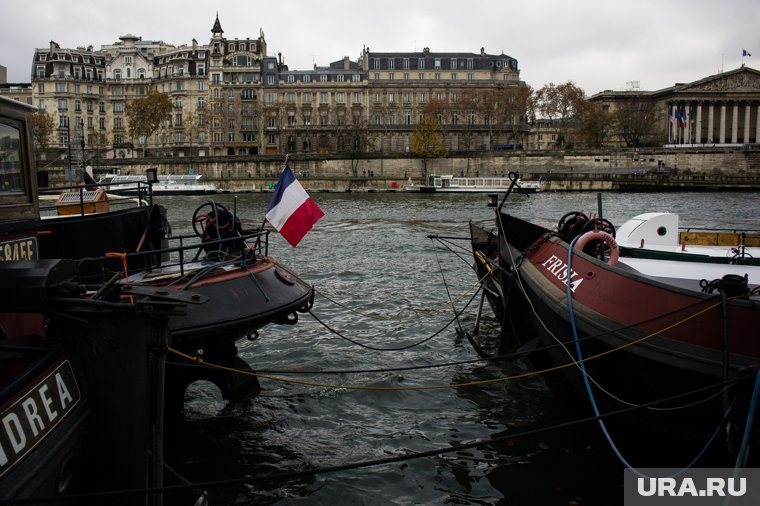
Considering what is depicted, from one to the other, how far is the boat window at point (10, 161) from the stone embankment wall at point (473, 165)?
74.1 m

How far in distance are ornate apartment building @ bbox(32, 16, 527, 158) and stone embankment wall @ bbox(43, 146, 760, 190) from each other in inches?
301

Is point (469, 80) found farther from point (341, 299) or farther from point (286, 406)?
point (286, 406)

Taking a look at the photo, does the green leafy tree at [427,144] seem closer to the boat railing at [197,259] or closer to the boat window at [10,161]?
the boat railing at [197,259]

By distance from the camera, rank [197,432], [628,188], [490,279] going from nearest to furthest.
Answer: [197,432]
[490,279]
[628,188]

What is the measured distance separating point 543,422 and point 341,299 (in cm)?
810

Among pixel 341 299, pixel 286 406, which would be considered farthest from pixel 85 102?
pixel 286 406

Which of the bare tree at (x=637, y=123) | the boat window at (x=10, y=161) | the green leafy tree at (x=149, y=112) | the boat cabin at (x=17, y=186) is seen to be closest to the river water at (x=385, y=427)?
the boat cabin at (x=17, y=186)

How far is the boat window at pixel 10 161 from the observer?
6.06 metres

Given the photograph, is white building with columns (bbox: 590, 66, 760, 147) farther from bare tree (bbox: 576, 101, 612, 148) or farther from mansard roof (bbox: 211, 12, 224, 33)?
mansard roof (bbox: 211, 12, 224, 33)

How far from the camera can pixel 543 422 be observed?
889 cm

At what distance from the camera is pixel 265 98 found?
322ft

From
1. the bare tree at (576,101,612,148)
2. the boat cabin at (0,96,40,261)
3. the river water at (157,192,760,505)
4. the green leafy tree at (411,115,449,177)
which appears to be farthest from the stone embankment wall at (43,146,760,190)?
the boat cabin at (0,96,40,261)

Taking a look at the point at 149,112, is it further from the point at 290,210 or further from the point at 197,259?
the point at 290,210

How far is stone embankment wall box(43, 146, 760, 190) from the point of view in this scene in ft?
275
